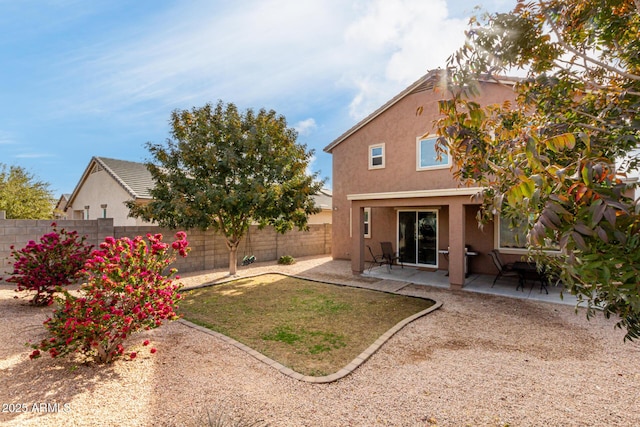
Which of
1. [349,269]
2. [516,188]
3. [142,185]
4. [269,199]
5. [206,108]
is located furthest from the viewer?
[142,185]

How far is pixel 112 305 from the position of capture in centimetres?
454

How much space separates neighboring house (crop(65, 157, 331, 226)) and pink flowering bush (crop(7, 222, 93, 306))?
9.09 metres

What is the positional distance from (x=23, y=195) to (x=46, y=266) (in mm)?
20513

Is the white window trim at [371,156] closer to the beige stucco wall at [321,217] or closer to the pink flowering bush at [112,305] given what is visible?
the beige stucco wall at [321,217]

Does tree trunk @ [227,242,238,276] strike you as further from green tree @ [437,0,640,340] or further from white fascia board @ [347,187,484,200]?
green tree @ [437,0,640,340]

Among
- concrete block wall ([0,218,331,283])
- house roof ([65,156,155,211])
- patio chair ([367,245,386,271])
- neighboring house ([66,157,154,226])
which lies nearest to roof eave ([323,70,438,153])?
concrete block wall ([0,218,331,283])

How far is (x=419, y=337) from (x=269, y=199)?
260 inches

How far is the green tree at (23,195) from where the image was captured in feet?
68.2

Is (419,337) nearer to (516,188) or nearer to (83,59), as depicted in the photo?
(516,188)

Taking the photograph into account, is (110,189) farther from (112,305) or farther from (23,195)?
(112,305)

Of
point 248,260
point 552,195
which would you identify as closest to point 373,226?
point 248,260

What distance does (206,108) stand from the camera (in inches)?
452

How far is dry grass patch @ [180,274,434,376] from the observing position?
17.5 ft

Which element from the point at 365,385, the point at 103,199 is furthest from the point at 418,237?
the point at 103,199
